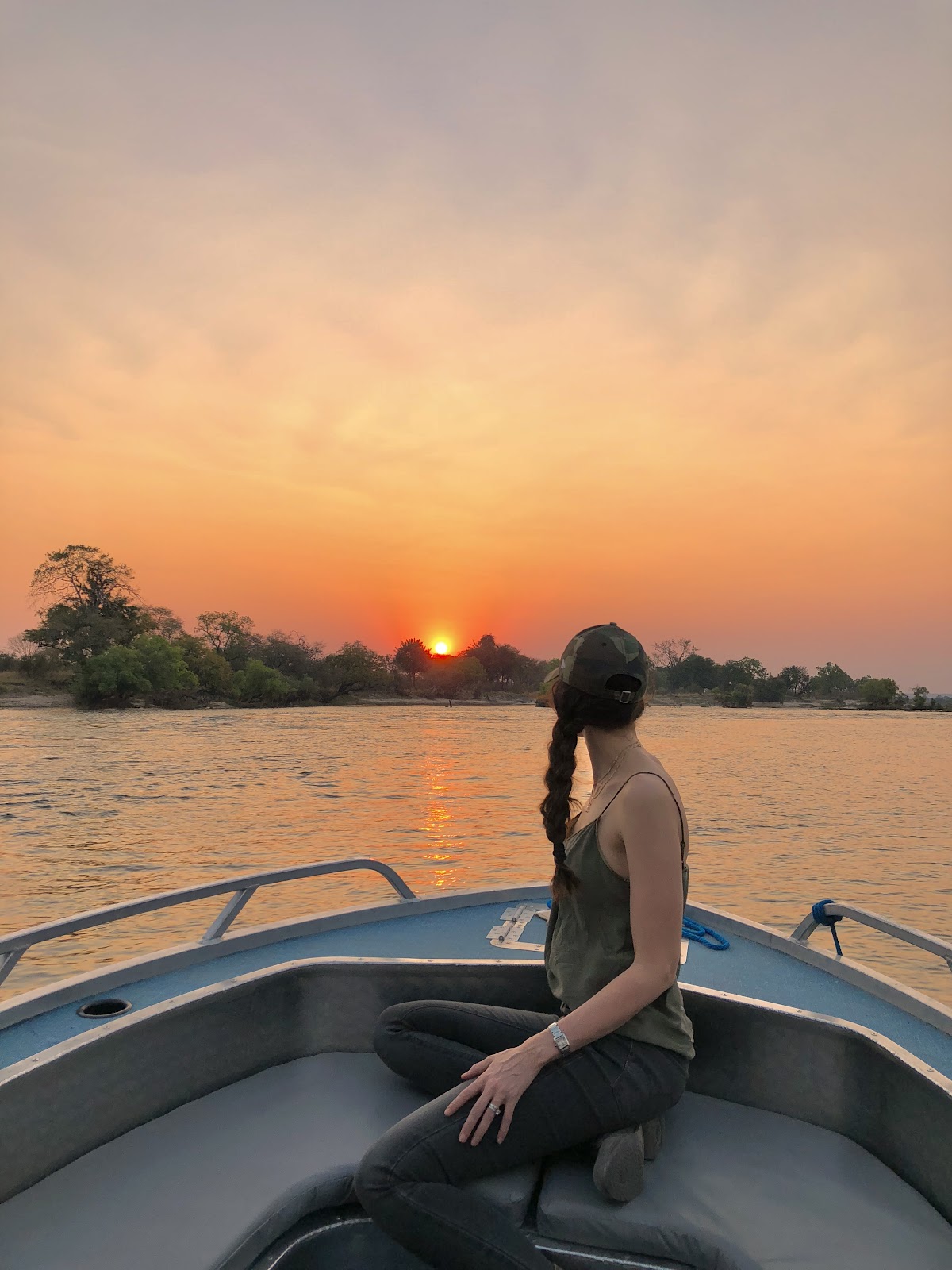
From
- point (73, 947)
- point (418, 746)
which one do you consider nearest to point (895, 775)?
point (418, 746)

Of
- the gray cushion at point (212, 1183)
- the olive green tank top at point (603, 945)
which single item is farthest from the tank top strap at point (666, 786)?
the gray cushion at point (212, 1183)

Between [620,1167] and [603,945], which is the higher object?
[603,945]

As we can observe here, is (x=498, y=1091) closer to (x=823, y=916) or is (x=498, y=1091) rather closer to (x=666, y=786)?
(x=666, y=786)

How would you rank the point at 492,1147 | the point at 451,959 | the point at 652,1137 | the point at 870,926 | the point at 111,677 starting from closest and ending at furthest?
the point at 492,1147, the point at 652,1137, the point at 451,959, the point at 870,926, the point at 111,677

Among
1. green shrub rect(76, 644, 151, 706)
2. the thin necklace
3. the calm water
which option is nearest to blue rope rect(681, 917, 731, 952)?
the thin necklace

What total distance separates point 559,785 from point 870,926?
1.67 metres

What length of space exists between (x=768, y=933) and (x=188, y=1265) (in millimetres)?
2841

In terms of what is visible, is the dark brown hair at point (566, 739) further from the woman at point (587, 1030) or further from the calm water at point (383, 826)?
the calm water at point (383, 826)

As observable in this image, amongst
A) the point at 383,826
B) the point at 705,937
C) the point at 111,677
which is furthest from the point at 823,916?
the point at 111,677

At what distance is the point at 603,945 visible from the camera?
201cm

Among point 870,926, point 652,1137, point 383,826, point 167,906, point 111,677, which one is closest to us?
point 652,1137

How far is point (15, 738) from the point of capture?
1578 inches

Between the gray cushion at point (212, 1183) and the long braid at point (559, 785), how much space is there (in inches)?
29.8

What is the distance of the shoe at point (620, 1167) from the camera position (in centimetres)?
190
